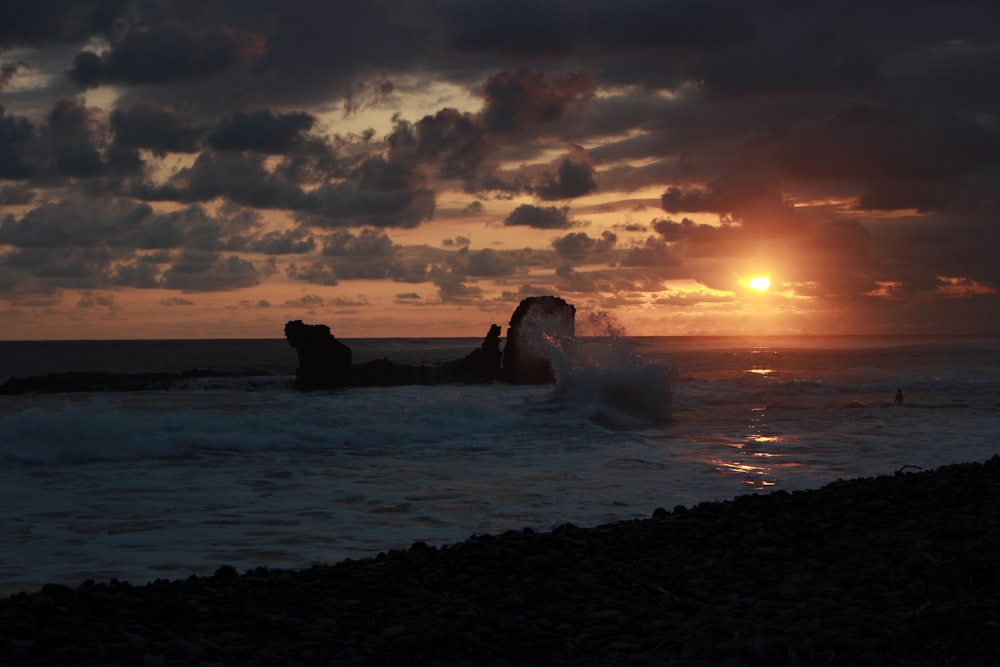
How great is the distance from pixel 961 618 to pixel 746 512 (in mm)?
4060

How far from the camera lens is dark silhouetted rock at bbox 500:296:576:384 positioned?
49688 millimetres

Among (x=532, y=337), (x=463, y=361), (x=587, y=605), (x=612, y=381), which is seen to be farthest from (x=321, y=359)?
(x=587, y=605)

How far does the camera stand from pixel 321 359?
48656mm

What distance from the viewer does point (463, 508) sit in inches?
472

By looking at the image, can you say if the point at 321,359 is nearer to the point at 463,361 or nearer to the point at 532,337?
the point at 463,361

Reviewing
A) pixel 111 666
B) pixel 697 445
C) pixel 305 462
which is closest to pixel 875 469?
pixel 697 445

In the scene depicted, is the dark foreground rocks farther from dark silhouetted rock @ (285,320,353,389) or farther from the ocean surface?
dark silhouetted rock @ (285,320,353,389)

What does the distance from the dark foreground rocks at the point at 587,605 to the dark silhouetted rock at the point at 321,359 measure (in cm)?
4019

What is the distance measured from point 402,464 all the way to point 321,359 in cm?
3244

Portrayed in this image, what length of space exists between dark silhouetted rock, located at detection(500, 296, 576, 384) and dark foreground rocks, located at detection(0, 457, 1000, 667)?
40258mm

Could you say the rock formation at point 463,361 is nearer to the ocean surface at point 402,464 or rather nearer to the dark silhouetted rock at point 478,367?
the dark silhouetted rock at point 478,367

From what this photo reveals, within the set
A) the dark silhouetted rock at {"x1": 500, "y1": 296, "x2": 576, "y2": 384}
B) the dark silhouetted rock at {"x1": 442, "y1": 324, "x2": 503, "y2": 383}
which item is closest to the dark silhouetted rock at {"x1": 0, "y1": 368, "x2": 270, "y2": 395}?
the dark silhouetted rock at {"x1": 442, "y1": 324, "x2": 503, "y2": 383}

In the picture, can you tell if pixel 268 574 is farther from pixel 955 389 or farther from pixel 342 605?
pixel 955 389

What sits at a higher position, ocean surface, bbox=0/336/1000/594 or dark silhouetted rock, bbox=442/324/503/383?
dark silhouetted rock, bbox=442/324/503/383
